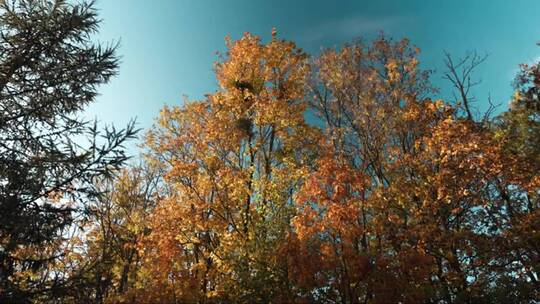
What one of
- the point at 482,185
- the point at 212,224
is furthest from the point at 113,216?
the point at 482,185

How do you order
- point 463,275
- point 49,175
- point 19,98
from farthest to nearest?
point 463,275
point 19,98
point 49,175

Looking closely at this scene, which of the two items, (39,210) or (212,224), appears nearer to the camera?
(39,210)

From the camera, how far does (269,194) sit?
12.4 metres

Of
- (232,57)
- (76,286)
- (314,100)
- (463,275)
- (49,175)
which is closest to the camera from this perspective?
(76,286)

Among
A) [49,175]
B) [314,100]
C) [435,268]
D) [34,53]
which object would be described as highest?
[314,100]

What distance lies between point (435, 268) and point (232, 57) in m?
11.1

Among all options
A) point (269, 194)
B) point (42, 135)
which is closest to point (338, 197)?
point (269, 194)

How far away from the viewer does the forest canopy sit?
9.45 meters

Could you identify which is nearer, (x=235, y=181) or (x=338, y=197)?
(x=338, y=197)

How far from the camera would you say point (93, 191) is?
9711mm

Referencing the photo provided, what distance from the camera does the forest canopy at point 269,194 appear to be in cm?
945

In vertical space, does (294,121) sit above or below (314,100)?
below

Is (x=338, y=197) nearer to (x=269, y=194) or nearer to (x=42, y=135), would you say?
(x=269, y=194)

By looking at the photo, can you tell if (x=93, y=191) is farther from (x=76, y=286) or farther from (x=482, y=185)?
(x=482, y=185)
